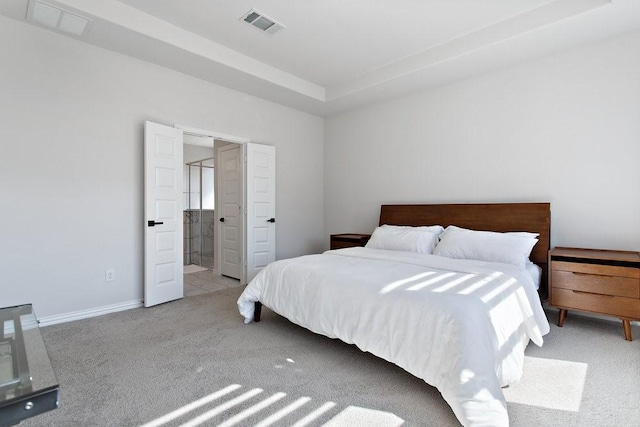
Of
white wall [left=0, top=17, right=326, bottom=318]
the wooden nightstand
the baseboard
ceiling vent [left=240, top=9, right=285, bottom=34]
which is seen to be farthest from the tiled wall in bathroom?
the wooden nightstand

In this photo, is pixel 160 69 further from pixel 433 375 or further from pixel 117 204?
pixel 433 375

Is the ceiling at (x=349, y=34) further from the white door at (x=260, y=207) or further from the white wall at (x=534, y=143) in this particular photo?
the white door at (x=260, y=207)

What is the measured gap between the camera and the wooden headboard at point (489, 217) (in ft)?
10.8

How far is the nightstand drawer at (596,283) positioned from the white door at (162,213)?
3.91 m

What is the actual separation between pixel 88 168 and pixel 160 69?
1401 millimetres

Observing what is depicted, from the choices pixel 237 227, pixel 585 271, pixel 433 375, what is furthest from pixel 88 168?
pixel 585 271

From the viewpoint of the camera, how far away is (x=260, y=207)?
4.75 metres

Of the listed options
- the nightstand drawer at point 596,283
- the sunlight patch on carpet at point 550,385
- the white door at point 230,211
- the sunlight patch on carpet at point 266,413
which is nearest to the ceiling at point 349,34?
the white door at point 230,211

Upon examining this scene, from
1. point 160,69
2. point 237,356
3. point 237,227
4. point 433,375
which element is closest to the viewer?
point 433,375

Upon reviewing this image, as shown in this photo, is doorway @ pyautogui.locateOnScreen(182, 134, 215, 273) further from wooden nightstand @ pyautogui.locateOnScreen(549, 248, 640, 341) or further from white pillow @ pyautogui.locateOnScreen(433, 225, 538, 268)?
wooden nightstand @ pyautogui.locateOnScreen(549, 248, 640, 341)

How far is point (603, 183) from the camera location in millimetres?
3084

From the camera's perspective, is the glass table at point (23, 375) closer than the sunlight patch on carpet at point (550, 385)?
Yes

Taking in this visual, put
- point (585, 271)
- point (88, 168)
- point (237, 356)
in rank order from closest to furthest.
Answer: point (237, 356) → point (585, 271) → point (88, 168)

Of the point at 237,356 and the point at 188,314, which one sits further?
the point at 188,314
